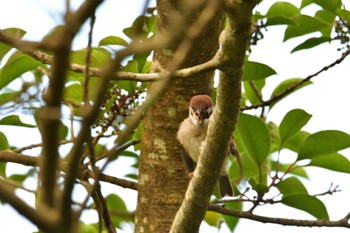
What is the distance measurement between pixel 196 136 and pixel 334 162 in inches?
44.3

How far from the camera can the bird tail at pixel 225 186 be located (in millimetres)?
4207

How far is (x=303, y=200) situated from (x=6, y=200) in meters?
2.66

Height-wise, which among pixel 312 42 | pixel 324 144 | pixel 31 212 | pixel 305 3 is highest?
pixel 305 3

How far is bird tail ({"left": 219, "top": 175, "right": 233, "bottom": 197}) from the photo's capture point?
13.8ft

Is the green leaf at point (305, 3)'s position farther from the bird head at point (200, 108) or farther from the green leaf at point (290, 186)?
the green leaf at point (290, 186)

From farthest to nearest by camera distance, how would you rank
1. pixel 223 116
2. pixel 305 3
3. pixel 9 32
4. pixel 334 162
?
pixel 305 3 → pixel 334 162 → pixel 9 32 → pixel 223 116

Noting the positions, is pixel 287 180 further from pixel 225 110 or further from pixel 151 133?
pixel 225 110

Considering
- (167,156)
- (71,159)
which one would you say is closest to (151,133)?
(167,156)

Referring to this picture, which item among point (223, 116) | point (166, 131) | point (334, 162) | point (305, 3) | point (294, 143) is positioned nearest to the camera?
point (223, 116)

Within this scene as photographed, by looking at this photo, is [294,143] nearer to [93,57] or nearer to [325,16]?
[325,16]

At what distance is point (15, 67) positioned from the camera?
11.8 ft

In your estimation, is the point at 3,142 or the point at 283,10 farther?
the point at 283,10

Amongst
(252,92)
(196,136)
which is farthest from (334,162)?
(196,136)

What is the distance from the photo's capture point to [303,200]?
3643mm
